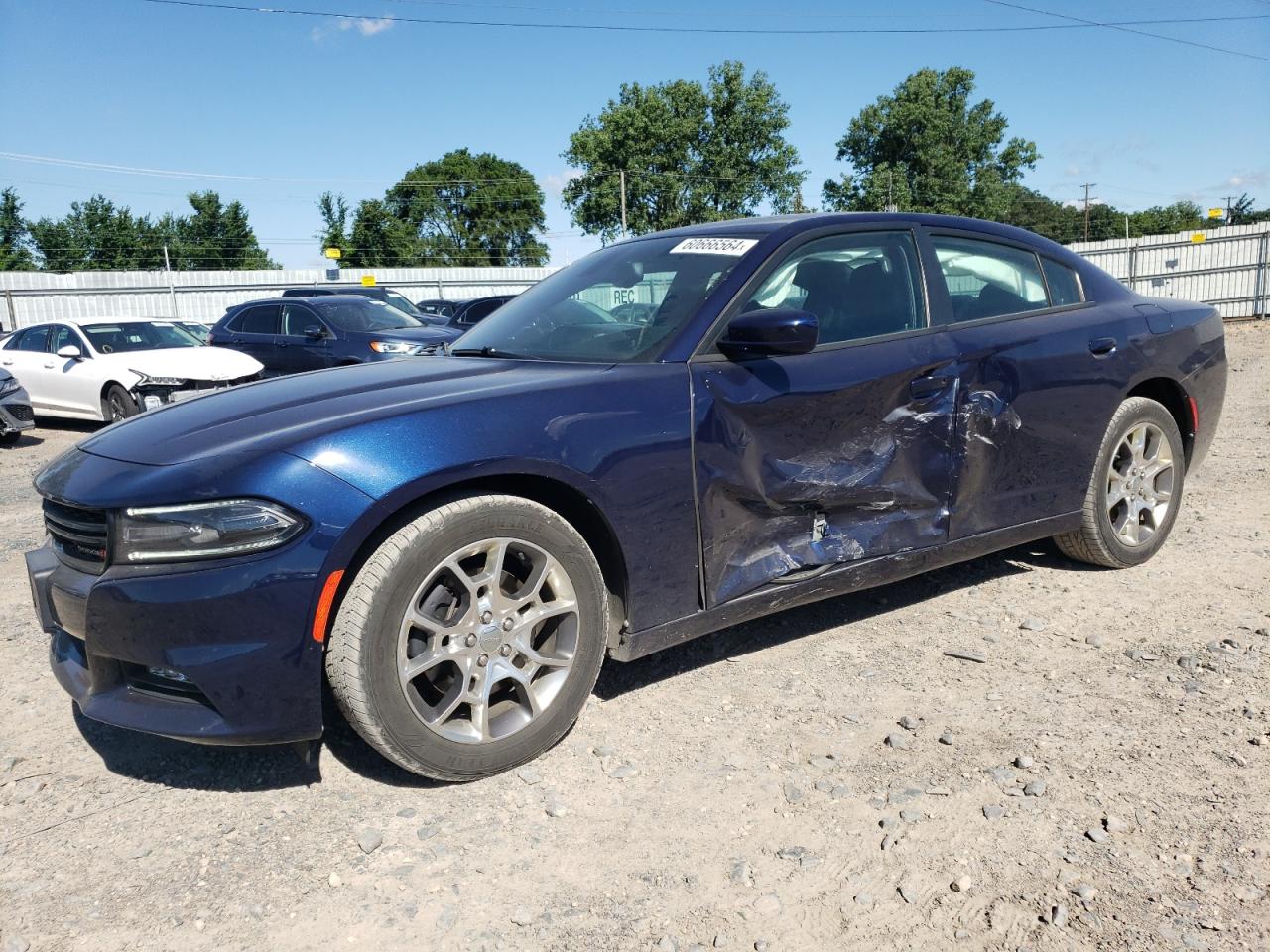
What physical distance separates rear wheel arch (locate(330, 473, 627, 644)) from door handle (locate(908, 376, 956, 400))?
132cm

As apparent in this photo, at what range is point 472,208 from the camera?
8488cm

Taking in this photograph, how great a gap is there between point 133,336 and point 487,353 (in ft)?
33.6

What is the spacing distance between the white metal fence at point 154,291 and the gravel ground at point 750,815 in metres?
24.6

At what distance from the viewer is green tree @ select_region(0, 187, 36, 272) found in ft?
182

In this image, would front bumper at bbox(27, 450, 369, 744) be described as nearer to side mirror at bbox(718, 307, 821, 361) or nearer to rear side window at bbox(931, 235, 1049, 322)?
side mirror at bbox(718, 307, 821, 361)

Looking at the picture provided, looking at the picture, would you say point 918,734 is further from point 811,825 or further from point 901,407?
point 901,407

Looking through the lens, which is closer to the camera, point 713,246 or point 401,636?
point 401,636

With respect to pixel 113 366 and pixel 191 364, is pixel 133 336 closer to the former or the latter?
pixel 113 366

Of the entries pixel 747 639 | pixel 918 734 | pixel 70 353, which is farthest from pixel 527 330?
pixel 70 353

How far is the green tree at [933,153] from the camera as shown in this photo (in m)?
67.2

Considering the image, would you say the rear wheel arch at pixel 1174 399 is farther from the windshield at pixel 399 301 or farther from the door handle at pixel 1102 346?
the windshield at pixel 399 301

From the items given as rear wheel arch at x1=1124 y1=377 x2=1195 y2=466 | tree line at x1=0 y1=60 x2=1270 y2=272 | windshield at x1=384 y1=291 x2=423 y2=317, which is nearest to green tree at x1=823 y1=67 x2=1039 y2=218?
tree line at x1=0 y1=60 x2=1270 y2=272

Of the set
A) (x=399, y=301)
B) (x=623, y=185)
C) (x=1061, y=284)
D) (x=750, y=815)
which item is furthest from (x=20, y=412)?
(x=623, y=185)

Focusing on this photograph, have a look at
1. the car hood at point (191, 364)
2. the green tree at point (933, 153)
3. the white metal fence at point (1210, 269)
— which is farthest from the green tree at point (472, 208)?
the car hood at point (191, 364)
